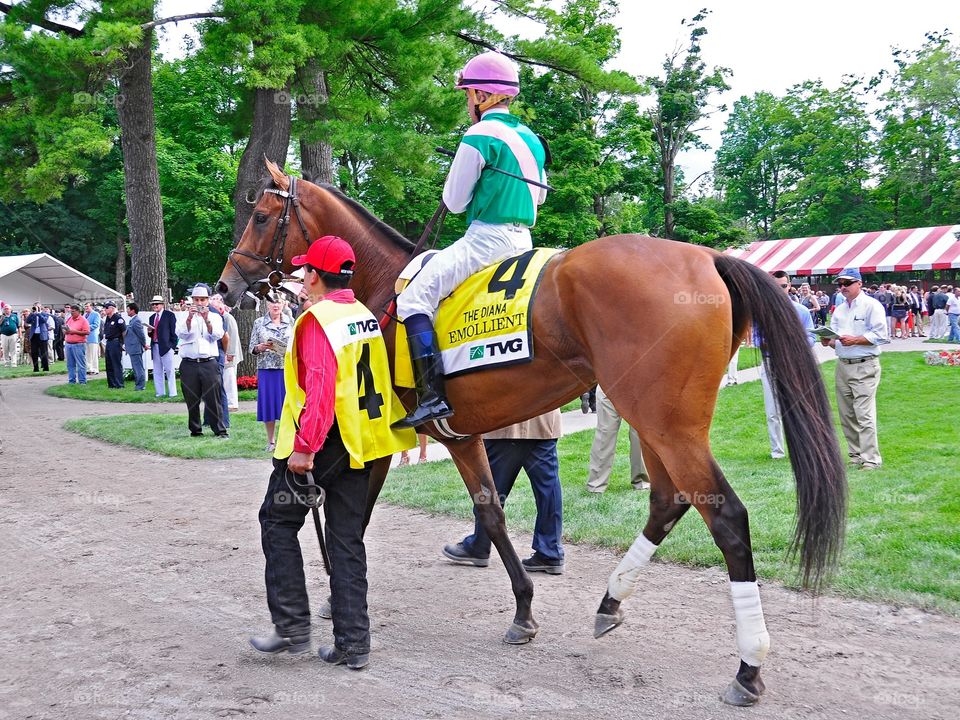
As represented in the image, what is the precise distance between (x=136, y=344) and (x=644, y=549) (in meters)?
16.9

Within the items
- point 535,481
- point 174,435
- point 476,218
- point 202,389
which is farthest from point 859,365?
point 174,435

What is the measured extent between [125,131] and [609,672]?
55.2ft

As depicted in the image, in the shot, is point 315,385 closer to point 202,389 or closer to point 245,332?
point 202,389

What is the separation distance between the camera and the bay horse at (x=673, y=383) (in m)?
3.61

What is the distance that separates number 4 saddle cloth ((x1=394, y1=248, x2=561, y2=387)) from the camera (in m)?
4.07

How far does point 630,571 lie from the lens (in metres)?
4.24

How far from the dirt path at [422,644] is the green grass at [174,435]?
3892 mm

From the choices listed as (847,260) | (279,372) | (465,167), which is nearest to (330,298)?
(465,167)
